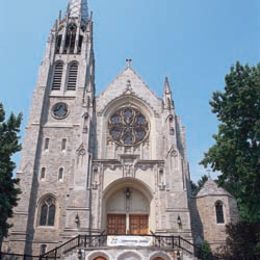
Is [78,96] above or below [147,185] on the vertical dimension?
above

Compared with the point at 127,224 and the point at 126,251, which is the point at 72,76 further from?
the point at 126,251

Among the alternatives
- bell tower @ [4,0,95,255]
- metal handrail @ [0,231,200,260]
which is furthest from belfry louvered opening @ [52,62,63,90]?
metal handrail @ [0,231,200,260]

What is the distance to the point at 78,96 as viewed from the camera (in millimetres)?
30047

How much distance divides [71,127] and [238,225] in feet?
53.5

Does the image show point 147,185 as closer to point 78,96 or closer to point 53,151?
point 53,151

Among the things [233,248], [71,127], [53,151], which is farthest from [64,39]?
[233,248]

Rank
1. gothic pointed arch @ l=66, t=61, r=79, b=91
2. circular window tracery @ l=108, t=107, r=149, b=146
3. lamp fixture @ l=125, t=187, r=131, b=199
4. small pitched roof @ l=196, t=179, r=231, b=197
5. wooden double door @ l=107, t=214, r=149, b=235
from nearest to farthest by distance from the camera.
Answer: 1. wooden double door @ l=107, t=214, r=149, b=235
2. small pitched roof @ l=196, t=179, r=231, b=197
3. lamp fixture @ l=125, t=187, r=131, b=199
4. circular window tracery @ l=108, t=107, r=149, b=146
5. gothic pointed arch @ l=66, t=61, r=79, b=91

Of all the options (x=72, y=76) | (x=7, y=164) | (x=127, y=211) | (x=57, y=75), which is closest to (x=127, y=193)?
(x=127, y=211)

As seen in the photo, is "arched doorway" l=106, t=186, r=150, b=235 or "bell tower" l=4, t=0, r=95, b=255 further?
"arched doorway" l=106, t=186, r=150, b=235

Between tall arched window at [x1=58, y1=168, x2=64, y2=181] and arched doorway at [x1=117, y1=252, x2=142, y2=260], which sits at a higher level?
tall arched window at [x1=58, y1=168, x2=64, y2=181]

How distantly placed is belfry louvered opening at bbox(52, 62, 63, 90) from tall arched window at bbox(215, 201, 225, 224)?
18.6 m

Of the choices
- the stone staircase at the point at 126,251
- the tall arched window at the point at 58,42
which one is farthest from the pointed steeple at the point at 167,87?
the stone staircase at the point at 126,251

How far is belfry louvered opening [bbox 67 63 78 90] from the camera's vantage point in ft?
103

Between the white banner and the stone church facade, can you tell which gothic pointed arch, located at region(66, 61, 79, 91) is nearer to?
the stone church facade
